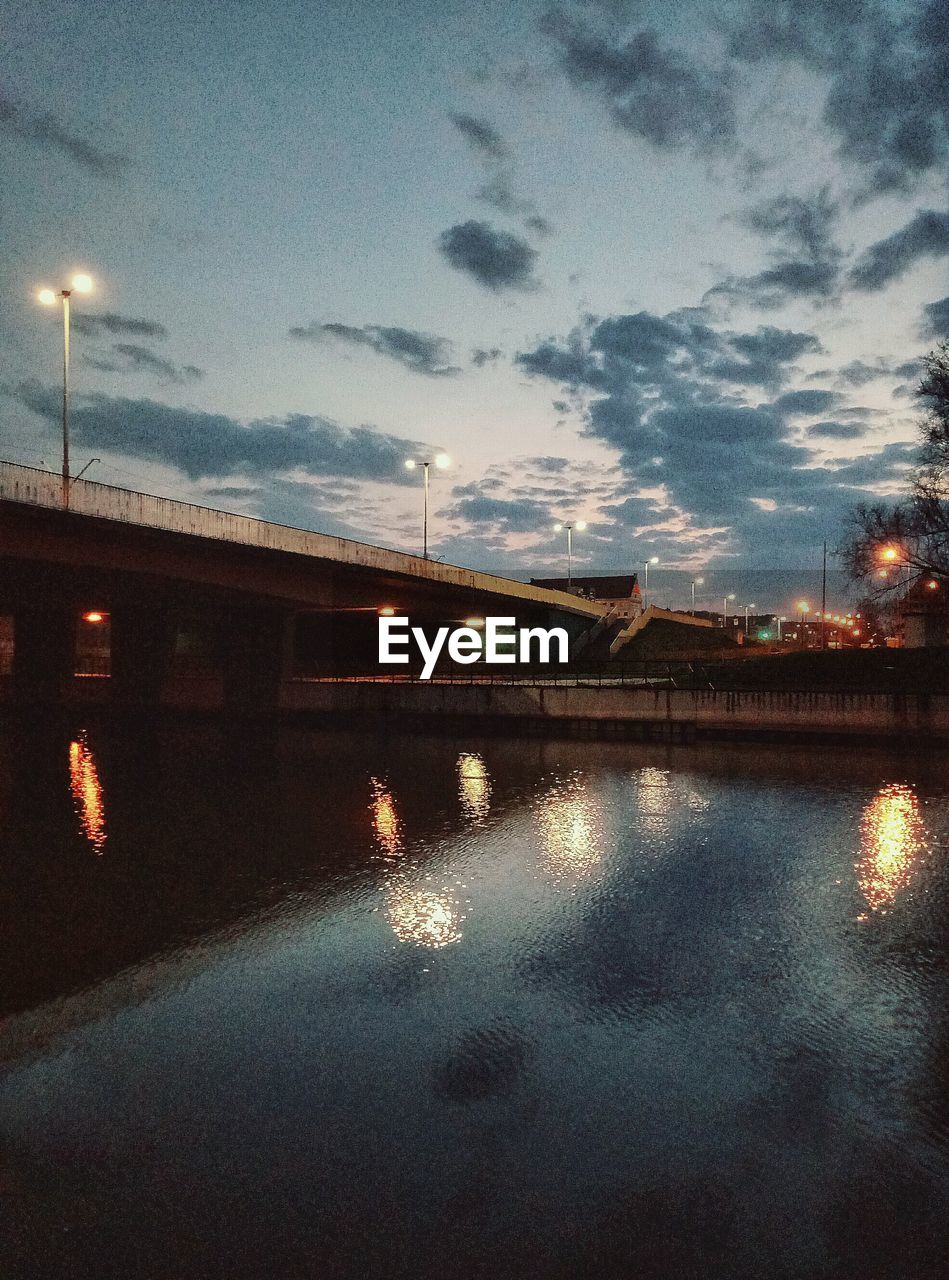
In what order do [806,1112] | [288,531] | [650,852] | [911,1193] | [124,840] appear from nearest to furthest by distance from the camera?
[911,1193]
[806,1112]
[650,852]
[124,840]
[288,531]

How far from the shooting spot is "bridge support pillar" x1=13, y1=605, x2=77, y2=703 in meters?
53.1

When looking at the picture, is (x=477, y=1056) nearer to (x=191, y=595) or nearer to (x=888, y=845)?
(x=888, y=845)

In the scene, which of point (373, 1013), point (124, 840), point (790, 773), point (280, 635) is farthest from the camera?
point (280, 635)

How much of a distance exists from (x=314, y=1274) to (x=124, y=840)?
15.5 metres

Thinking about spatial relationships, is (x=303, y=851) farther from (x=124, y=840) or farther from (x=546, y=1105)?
(x=546, y=1105)

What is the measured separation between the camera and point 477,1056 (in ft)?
27.6

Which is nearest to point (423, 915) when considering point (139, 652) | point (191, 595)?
point (191, 595)

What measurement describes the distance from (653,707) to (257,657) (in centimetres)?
2574

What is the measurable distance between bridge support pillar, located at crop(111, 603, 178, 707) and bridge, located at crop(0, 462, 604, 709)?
76 millimetres

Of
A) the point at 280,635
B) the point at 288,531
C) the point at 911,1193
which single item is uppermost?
the point at 288,531

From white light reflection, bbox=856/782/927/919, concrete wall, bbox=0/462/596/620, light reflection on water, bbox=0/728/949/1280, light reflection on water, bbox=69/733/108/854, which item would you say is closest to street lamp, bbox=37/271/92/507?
concrete wall, bbox=0/462/596/620

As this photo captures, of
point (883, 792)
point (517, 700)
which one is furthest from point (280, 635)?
point (883, 792)

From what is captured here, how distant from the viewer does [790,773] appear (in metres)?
29.3

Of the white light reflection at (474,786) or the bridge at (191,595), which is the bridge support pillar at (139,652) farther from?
the white light reflection at (474,786)
